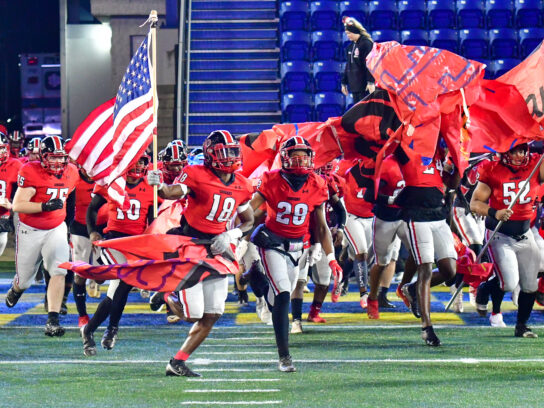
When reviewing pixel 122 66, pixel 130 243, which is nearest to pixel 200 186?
pixel 130 243

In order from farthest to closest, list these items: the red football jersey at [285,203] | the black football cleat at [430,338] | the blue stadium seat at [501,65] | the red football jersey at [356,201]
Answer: the blue stadium seat at [501,65]
the red football jersey at [356,201]
the black football cleat at [430,338]
the red football jersey at [285,203]

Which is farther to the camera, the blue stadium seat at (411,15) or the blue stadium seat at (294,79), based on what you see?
the blue stadium seat at (411,15)

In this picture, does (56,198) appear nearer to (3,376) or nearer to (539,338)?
Result: (3,376)

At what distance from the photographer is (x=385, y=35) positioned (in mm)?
17625

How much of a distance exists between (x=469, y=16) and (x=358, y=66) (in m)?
6.15

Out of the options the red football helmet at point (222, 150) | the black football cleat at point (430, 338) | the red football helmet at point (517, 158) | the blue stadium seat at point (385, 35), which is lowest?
the black football cleat at point (430, 338)

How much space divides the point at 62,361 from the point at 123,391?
139 cm

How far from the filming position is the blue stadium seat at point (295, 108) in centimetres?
1683

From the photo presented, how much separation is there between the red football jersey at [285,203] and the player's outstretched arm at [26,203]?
83.1 inches

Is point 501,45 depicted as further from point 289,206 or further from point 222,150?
point 222,150

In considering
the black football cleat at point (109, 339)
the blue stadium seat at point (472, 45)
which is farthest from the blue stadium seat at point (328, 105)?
the black football cleat at point (109, 339)

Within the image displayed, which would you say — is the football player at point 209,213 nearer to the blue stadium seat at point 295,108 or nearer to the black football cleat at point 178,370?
the black football cleat at point 178,370

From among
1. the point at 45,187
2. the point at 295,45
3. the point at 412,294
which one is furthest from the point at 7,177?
the point at 295,45

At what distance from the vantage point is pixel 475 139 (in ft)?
28.2
